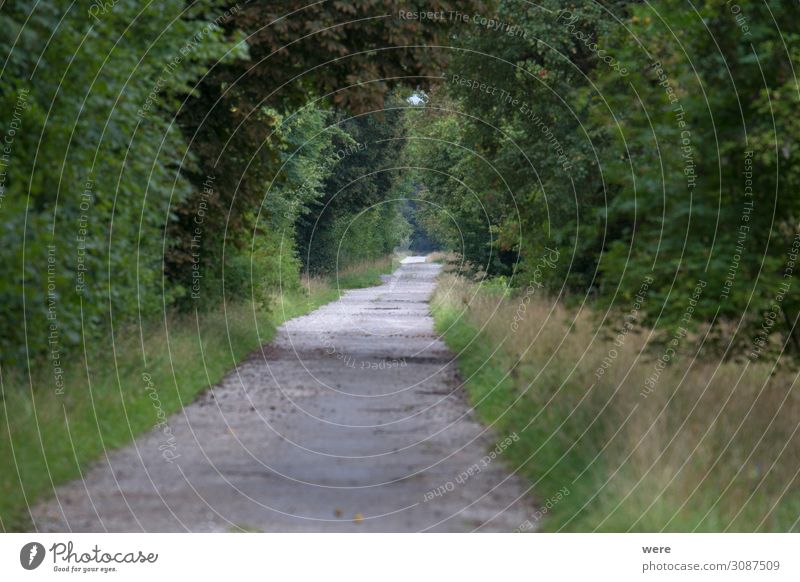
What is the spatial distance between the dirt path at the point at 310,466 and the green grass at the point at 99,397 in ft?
0.71

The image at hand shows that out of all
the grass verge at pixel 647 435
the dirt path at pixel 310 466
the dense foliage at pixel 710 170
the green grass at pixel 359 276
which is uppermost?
the dense foliage at pixel 710 170

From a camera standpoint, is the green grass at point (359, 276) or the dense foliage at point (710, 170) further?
the green grass at point (359, 276)

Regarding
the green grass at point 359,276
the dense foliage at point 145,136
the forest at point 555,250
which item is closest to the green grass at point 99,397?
the forest at point 555,250

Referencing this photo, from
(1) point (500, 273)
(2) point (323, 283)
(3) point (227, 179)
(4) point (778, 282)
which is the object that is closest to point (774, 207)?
(4) point (778, 282)

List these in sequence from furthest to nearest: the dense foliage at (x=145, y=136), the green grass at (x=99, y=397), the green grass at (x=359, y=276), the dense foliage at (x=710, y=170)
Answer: the green grass at (x=359, y=276) → the dense foliage at (x=145, y=136) → the dense foliage at (x=710, y=170) → the green grass at (x=99, y=397)

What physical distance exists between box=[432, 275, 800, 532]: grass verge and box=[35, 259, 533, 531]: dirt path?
39cm

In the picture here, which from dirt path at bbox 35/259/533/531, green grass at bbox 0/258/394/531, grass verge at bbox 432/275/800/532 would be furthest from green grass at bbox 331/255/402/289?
grass verge at bbox 432/275/800/532

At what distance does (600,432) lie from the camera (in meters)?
10.4

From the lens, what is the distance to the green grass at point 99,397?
9945 mm

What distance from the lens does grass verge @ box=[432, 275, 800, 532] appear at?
8.47 metres

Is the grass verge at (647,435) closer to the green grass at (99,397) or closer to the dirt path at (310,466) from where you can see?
the dirt path at (310,466)

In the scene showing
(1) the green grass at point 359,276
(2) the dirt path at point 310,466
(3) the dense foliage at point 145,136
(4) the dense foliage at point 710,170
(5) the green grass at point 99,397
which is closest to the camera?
(2) the dirt path at point 310,466

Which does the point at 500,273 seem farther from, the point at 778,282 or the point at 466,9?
the point at 778,282

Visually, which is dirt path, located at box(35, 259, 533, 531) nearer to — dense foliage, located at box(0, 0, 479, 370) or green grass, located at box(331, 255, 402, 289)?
dense foliage, located at box(0, 0, 479, 370)
